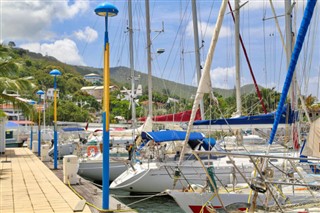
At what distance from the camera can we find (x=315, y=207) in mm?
7984

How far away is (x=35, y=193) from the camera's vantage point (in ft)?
42.9

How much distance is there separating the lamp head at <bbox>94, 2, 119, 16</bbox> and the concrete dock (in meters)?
4.86

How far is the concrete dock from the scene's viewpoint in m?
10.7

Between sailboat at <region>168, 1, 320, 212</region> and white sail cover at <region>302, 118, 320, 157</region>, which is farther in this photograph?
white sail cover at <region>302, 118, 320, 157</region>

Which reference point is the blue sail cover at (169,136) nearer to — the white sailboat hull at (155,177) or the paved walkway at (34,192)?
the white sailboat hull at (155,177)

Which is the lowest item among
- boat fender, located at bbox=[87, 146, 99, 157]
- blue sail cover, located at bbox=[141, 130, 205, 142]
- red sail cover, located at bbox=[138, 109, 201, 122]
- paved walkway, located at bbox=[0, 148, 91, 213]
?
paved walkway, located at bbox=[0, 148, 91, 213]

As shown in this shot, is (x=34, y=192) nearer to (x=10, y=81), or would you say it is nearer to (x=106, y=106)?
(x=106, y=106)

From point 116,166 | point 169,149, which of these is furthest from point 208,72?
point 116,166

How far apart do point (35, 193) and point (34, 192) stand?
22 cm

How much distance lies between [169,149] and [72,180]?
4.98m

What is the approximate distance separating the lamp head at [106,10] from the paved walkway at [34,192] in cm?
490

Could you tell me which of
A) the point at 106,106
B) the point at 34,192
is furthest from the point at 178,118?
the point at 106,106

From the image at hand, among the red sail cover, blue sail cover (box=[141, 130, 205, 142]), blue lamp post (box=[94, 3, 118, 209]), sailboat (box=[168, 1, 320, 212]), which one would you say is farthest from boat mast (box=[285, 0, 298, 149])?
the red sail cover

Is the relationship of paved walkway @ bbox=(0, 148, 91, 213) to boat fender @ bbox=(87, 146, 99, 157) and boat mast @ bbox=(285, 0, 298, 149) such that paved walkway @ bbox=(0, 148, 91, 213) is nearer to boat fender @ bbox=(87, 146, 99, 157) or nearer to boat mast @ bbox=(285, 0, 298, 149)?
boat fender @ bbox=(87, 146, 99, 157)
